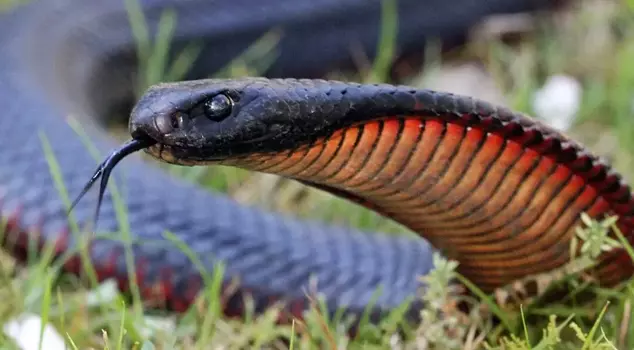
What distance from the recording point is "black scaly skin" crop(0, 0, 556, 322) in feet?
9.45

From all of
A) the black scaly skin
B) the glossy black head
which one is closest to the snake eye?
the glossy black head

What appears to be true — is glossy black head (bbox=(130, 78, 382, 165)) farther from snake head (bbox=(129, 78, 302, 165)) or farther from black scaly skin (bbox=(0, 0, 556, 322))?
black scaly skin (bbox=(0, 0, 556, 322))

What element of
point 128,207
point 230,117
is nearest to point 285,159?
point 230,117

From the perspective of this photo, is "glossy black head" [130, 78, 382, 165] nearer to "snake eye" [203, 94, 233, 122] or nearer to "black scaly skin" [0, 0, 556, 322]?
"snake eye" [203, 94, 233, 122]

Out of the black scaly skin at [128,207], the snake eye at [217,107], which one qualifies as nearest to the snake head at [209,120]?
the snake eye at [217,107]

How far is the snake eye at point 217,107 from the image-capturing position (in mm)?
1802

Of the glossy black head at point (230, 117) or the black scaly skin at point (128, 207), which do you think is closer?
the glossy black head at point (230, 117)

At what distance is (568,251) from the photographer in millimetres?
2262

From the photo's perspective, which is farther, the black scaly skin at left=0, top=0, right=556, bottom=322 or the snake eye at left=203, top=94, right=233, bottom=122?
the black scaly skin at left=0, top=0, right=556, bottom=322

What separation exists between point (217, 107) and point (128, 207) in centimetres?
131

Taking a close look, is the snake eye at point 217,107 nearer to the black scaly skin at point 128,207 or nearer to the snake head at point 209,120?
the snake head at point 209,120

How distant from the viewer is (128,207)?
3.03 m

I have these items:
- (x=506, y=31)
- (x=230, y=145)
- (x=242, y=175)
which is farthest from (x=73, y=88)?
(x=230, y=145)

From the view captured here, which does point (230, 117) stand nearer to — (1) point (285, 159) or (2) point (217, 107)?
(2) point (217, 107)
